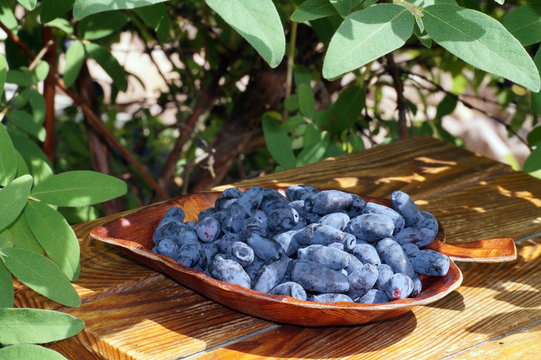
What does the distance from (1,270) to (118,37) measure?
1.23 metres

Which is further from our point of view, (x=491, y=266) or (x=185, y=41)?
(x=185, y=41)

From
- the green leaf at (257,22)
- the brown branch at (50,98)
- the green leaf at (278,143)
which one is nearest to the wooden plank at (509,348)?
the green leaf at (257,22)

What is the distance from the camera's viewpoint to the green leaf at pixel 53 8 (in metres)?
1.15

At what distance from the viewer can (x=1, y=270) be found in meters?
0.82

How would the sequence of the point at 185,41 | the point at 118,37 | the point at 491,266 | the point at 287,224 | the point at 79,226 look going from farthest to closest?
the point at 185,41 → the point at 118,37 → the point at 79,226 → the point at 491,266 → the point at 287,224

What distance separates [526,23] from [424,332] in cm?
43

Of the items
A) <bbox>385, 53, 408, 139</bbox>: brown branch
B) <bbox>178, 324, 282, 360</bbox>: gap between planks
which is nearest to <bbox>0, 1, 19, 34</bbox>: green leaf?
<bbox>178, 324, 282, 360</bbox>: gap between planks

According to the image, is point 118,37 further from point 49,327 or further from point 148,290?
point 49,327

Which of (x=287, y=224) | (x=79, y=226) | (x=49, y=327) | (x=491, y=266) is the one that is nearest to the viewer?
(x=49, y=327)

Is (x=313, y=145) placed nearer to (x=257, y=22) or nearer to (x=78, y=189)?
(x=78, y=189)

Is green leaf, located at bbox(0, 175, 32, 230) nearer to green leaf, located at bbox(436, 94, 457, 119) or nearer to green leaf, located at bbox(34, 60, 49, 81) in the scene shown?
green leaf, located at bbox(34, 60, 49, 81)

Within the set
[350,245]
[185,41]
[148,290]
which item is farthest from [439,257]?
[185,41]

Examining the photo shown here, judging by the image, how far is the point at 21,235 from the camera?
880mm

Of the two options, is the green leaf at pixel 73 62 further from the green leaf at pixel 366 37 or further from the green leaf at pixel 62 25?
the green leaf at pixel 366 37
